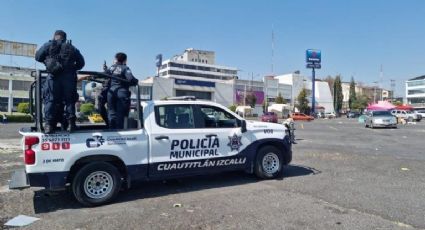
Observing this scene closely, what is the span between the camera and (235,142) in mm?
7551

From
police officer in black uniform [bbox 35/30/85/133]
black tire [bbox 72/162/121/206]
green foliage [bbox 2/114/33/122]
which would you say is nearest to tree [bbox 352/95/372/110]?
green foliage [bbox 2/114/33/122]

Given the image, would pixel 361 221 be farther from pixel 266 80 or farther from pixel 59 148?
pixel 266 80

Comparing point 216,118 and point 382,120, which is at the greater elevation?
point 216,118

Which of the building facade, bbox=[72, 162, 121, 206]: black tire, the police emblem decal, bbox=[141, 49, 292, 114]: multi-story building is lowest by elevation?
bbox=[72, 162, 121, 206]: black tire

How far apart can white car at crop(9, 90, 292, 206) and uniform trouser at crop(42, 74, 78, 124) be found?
0.40m

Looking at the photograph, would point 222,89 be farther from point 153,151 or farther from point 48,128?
point 48,128

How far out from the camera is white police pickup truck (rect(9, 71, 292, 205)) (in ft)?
Result: 19.1

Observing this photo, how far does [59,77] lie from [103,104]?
1.23m

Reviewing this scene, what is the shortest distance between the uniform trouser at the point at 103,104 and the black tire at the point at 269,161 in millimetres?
3274

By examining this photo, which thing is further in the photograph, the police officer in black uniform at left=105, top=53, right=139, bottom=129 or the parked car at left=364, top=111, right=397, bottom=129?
the parked car at left=364, top=111, right=397, bottom=129

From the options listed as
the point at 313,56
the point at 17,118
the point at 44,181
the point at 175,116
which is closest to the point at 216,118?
the point at 175,116

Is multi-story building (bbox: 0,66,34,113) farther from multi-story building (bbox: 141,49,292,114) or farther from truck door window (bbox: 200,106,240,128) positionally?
truck door window (bbox: 200,106,240,128)

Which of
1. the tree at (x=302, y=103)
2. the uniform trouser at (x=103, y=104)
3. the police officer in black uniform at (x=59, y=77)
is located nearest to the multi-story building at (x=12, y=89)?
the tree at (x=302, y=103)

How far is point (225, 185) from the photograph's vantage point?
7602 millimetres
